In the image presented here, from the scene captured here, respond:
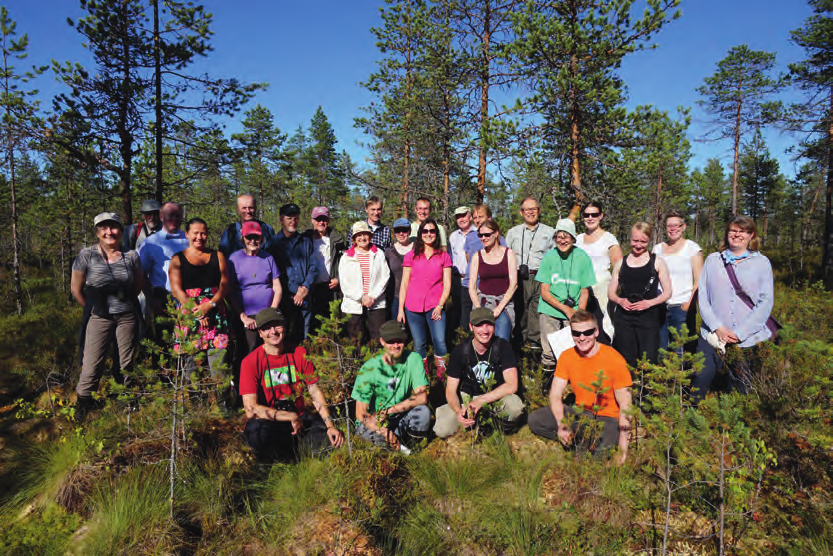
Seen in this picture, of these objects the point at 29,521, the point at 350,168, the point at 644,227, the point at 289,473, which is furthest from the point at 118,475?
the point at 350,168

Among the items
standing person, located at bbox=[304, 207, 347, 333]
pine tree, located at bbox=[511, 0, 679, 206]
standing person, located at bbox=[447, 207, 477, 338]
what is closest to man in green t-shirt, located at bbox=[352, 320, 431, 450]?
standing person, located at bbox=[447, 207, 477, 338]

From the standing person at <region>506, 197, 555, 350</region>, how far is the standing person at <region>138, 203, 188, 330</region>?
411cm

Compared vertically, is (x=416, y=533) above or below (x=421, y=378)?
below

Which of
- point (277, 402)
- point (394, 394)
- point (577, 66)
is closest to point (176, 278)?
point (277, 402)

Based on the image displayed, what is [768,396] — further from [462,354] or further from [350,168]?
[350,168]

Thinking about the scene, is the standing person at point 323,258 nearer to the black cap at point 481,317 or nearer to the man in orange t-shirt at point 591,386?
the black cap at point 481,317

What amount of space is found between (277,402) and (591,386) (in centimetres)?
272

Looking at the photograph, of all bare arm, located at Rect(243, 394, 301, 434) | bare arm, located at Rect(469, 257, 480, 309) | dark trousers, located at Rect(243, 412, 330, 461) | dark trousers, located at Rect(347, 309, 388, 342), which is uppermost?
bare arm, located at Rect(469, 257, 480, 309)

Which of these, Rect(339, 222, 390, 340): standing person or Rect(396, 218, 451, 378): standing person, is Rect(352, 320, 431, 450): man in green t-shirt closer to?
Rect(396, 218, 451, 378): standing person

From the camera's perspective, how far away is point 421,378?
3646 millimetres

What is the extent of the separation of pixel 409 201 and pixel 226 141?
9.22 metres

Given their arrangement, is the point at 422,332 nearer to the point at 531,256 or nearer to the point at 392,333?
the point at 392,333

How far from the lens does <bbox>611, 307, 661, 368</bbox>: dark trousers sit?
412 cm

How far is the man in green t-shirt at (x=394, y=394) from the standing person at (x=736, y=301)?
266 cm
